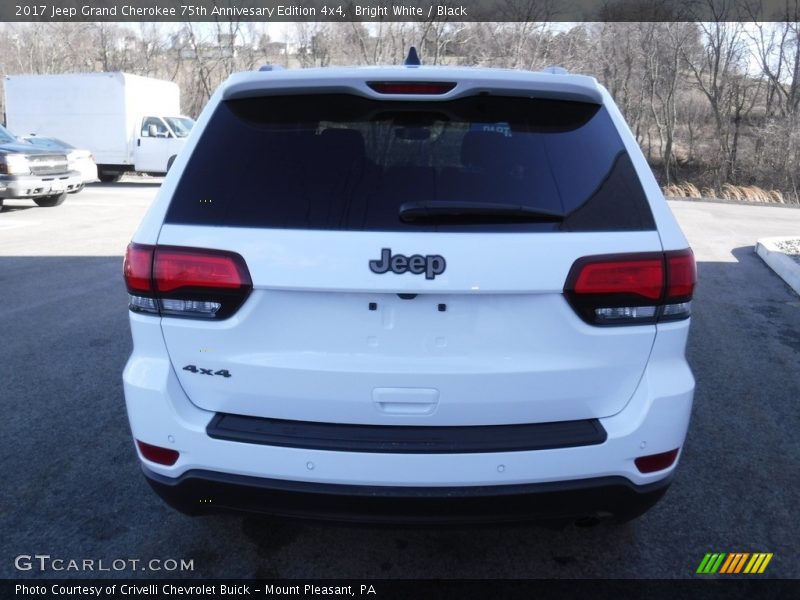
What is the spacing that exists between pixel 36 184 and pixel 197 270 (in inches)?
530

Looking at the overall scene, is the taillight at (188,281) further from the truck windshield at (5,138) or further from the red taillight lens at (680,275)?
the truck windshield at (5,138)

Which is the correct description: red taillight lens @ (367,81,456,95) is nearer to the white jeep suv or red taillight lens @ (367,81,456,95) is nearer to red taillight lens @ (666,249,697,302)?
the white jeep suv

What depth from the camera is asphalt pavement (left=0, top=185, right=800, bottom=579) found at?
2.77 meters

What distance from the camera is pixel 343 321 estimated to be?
2156mm

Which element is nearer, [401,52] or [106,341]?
[106,341]

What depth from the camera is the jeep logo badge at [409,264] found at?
209 centimetres

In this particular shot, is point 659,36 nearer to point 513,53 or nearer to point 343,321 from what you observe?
point 513,53

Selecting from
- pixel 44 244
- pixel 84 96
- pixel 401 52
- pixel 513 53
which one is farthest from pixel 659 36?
pixel 44 244

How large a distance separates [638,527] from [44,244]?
32.6 feet

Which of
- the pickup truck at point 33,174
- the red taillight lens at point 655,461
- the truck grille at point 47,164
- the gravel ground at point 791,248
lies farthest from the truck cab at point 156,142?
the red taillight lens at point 655,461

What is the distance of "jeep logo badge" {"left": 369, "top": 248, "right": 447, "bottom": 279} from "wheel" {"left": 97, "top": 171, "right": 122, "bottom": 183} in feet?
74.0

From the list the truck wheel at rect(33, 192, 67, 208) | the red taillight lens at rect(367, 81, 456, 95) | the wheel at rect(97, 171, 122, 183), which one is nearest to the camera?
the red taillight lens at rect(367, 81, 456, 95)

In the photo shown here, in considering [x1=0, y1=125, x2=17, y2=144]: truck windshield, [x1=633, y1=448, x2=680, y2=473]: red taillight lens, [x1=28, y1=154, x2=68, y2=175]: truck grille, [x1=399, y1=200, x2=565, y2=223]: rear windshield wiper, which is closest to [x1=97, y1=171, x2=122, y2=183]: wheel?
[x1=0, y1=125, x2=17, y2=144]: truck windshield

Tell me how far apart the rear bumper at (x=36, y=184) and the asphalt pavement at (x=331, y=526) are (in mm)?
7934
